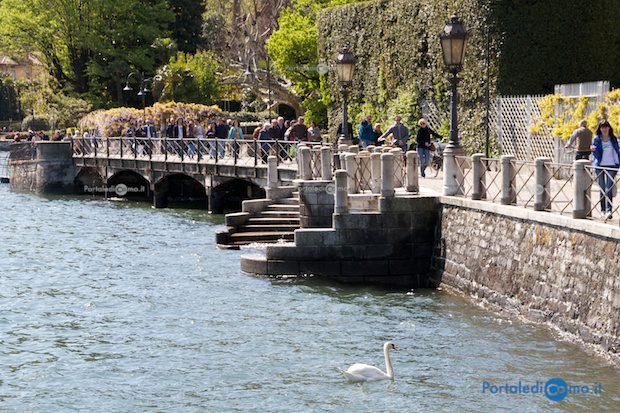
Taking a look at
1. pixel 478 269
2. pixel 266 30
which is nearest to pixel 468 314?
pixel 478 269

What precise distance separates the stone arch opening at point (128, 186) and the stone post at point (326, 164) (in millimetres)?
22912

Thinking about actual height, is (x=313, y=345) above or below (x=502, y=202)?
below

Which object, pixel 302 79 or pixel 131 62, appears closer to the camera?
pixel 302 79

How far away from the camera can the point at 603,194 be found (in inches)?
653

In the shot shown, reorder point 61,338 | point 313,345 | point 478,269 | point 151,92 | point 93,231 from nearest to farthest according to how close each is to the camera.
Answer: point 313,345, point 61,338, point 478,269, point 93,231, point 151,92

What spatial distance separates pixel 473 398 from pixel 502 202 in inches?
239

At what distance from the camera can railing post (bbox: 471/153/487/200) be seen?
2100 cm

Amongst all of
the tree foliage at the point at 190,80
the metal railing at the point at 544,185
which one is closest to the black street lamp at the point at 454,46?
the metal railing at the point at 544,185

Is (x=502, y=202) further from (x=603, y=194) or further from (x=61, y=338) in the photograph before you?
(x=61, y=338)

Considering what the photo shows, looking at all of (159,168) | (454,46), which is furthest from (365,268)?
(159,168)

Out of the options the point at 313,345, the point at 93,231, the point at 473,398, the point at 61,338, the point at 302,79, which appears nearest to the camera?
the point at 473,398

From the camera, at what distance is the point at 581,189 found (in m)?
17.1

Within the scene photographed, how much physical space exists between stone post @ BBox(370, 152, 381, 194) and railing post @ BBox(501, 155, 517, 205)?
159 inches

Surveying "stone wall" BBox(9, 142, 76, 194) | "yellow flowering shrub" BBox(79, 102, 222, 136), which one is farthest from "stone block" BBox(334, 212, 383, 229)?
"yellow flowering shrub" BBox(79, 102, 222, 136)
